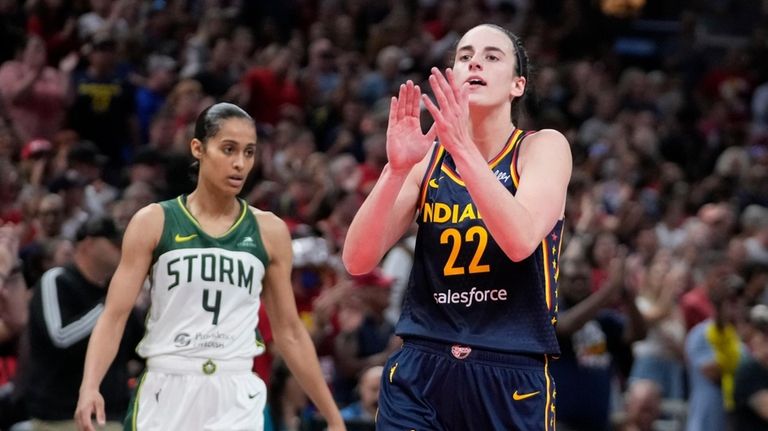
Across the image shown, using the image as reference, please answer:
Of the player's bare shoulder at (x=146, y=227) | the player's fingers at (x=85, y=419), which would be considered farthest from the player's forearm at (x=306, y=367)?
the player's fingers at (x=85, y=419)

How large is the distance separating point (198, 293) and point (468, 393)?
1654mm

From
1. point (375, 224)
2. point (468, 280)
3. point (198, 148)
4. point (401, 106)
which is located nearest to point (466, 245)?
point (468, 280)

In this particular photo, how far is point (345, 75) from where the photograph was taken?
14.5 m

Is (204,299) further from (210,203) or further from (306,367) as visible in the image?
(306,367)

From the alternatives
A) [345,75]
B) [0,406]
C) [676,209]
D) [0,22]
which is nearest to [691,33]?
[676,209]

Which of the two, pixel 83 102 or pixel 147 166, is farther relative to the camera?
pixel 83 102

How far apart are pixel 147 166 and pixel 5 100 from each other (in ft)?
6.44

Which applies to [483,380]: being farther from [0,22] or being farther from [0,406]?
[0,22]

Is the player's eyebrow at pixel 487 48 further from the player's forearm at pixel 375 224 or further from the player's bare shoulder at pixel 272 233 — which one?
the player's bare shoulder at pixel 272 233

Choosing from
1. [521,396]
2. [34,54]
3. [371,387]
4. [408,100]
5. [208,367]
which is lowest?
[371,387]

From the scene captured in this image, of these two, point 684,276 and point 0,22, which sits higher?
point 0,22

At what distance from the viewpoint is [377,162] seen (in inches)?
487

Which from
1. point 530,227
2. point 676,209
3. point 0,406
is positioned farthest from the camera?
point 676,209

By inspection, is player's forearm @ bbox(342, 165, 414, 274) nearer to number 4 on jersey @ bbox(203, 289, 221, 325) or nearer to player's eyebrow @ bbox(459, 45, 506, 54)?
player's eyebrow @ bbox(459, 45, 506, 54)
